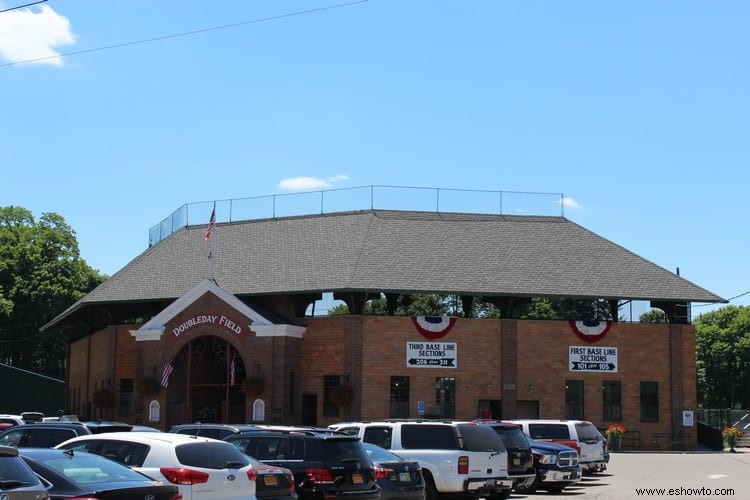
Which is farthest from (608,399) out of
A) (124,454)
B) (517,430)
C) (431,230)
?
(124,454)

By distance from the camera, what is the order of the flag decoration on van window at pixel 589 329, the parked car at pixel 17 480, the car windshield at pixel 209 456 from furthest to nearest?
the flag decoration on van window at pixel 589 329
the car windshield at pixel 209 456
the parked car at pixel 17 480

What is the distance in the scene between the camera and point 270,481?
15.8m

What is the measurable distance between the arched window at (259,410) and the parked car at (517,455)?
20600 millimetres

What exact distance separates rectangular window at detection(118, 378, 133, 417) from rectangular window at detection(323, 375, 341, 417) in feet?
32.1

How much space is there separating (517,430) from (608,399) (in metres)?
22.9

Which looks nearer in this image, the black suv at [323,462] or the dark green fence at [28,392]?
the black suv at [323,462]

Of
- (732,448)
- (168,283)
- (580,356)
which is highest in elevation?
(168,283)

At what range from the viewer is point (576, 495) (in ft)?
81.8

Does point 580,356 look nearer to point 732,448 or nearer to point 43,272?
point 732,448

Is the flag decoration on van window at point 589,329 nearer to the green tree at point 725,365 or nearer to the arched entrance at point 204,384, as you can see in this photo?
the arched entrance at point 204,384

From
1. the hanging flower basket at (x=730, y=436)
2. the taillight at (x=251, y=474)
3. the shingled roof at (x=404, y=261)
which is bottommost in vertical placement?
the hanging flower basket at (x=730, y=436)

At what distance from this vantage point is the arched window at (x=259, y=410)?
4272 cm

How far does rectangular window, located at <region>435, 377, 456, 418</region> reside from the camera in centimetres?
4391

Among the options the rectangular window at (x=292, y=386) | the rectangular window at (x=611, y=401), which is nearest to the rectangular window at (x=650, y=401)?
the rectangular window at (x=611, y=401)
